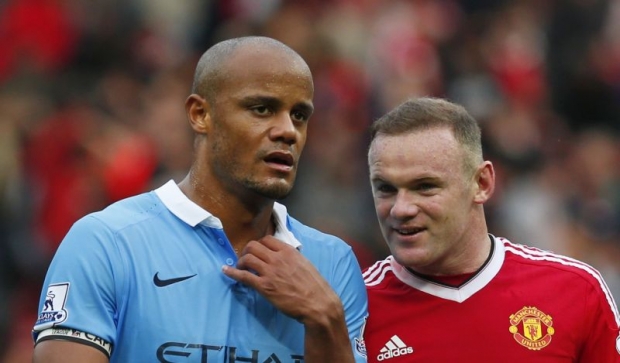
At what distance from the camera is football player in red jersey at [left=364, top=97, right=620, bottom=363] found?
504 cm

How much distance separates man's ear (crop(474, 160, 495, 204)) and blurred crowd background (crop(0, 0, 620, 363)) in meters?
4.15

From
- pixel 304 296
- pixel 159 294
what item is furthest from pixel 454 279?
pixel 159 294

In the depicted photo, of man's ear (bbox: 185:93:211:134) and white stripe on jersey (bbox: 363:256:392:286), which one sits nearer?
man's ear (bbox: 185:93:211:134)

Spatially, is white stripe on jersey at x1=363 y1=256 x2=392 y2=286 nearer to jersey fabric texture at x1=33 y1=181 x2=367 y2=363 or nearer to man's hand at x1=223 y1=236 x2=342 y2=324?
jersey fabric texture at x1=33 y1=181 x2=367 y2=363

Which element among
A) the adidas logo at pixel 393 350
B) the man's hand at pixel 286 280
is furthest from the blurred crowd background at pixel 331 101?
the man's hand at pixel 286 280

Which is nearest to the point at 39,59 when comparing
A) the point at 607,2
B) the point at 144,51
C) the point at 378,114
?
the point at 144,51

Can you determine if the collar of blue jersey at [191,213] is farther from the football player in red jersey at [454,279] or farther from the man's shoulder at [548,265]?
the man's shoulder at [548,265]

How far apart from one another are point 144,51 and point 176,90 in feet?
4.83

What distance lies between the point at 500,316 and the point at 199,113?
1.53 meters

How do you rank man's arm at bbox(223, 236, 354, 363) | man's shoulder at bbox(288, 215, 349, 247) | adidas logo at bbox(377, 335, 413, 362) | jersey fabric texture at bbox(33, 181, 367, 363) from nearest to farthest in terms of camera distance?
jersey fabric texture at bbox(33, 181, 367, 363) → man's arm at bbox(223, 236, 354, 363) → man's shoulder at bbox(288, 215, 349, 247) → adidas logo at bbox(377, 335, 413, 362)

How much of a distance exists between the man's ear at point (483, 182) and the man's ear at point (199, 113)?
123 cm

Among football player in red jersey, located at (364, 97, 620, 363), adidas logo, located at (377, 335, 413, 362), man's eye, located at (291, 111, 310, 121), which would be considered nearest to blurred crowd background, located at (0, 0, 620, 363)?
football player in red jersey, located at (364, 97, 620, 363)

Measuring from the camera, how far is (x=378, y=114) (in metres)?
10.9

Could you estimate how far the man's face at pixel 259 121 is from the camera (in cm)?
461
